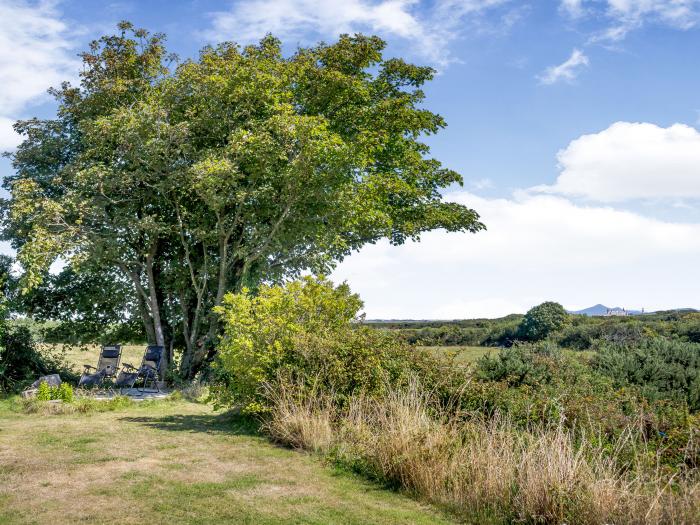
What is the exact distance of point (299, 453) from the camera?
7.57 meters

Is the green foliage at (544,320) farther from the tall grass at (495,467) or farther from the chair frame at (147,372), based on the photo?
the tall grass at (495,467)

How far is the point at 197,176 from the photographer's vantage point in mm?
14734

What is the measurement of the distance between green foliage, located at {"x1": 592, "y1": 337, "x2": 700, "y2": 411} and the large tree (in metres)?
7.50

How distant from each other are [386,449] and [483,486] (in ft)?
4.20

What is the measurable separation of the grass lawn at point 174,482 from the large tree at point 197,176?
7283 mm

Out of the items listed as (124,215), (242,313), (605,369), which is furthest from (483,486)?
(124,215)

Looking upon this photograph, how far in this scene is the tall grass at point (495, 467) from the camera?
4582 millimetres

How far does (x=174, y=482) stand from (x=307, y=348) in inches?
130

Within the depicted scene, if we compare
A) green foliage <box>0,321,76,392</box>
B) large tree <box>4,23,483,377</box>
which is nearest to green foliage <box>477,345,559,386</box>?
large tree <box>4,23,483,377</box>

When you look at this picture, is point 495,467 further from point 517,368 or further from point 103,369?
point 103,369

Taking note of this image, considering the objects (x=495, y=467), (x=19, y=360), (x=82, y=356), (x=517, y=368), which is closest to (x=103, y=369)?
(x=19, y=360)

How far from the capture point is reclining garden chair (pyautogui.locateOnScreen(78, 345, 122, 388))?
1422 cm

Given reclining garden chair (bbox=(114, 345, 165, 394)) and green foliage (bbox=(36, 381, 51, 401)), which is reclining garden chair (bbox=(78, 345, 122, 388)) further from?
green foliage (bbox=(36, 381, 51, 401))

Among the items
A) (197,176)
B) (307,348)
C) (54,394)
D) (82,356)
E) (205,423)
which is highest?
(197,176)
